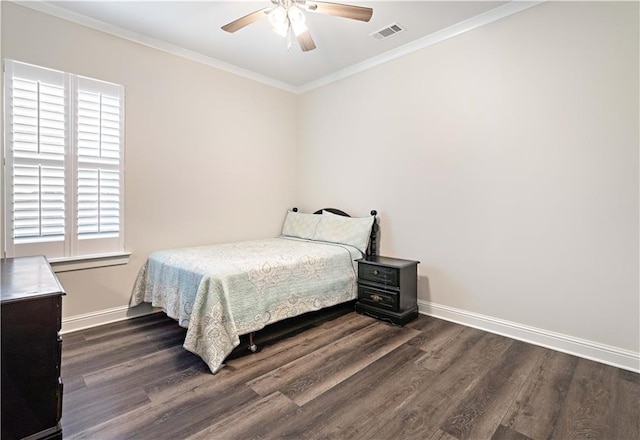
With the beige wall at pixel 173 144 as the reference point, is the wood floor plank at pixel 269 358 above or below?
below

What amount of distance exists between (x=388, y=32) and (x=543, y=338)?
3059 millimetres

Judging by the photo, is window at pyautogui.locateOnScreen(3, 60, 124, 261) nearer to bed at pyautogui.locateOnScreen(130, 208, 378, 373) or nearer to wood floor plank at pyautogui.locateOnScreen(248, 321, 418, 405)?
bed at pyautogui.locateOnScreen(130, 208, 378, 373)

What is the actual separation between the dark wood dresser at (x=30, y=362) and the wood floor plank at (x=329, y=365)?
3.29 feet

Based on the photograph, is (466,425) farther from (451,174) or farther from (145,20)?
(145,20)

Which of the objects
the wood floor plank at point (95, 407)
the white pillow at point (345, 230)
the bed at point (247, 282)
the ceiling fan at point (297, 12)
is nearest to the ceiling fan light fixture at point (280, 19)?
the ceiling fan at point (297, 12)

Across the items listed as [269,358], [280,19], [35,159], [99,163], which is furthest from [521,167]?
[35,159]

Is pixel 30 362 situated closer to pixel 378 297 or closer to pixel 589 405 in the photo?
pixel 378 297

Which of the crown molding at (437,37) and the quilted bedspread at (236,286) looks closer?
the quilted bedspread at (236,286)

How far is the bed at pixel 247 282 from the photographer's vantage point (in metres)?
2.22

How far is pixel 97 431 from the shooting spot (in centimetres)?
158

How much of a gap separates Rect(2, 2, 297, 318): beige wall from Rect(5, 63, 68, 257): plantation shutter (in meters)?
0.19

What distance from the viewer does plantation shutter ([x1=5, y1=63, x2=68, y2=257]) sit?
2.49 m

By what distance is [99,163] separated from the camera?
2.89 m

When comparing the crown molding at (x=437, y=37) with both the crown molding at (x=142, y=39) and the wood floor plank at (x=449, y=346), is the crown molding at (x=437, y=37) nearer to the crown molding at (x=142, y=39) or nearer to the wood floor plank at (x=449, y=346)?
the crown molding at (x=142, y=39)
